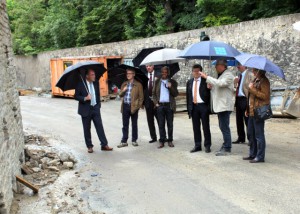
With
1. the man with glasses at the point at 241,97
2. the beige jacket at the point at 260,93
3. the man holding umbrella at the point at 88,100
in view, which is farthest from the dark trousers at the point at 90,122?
the beige jacket at the point at 260,93

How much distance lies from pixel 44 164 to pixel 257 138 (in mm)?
4184

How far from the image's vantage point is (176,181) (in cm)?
632

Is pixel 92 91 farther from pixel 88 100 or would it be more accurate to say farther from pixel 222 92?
pixel 222 92

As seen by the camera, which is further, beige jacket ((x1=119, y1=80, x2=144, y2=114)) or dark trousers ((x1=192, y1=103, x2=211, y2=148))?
beige jacket ((x1=119, y1=80, x2=144, y2=114))

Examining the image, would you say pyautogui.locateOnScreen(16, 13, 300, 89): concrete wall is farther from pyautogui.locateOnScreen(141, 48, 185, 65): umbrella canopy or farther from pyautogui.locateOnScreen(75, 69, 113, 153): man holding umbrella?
pyautogui.locateOnScreen(75, 69, 113, 153): man holding umbrella

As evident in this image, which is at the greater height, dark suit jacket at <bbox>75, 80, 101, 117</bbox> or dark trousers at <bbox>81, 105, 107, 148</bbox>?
dark suit jacket at <bbox>75, 80, 101, 117</bbox>

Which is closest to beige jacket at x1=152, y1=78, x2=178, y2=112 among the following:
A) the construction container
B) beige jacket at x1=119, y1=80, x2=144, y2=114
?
beige jacket at x1=119, y1=80, x2=144, y2=114

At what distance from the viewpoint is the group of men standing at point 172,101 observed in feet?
24.5

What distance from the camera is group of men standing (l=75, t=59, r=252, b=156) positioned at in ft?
24.5

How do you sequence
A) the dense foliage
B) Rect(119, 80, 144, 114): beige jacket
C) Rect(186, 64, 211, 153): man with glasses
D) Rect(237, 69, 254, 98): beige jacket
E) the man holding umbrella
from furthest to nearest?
1. the dense foliage
2. Rect(119, 80, 144, 114): beige jacket
3. the man holding umbrella
4. Rect(186, 64, 211, 153): man with glasses
5. Rect(237, 69, 254, 98): beige jacket

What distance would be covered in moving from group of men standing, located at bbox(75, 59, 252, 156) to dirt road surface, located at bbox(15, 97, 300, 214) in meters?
0.40

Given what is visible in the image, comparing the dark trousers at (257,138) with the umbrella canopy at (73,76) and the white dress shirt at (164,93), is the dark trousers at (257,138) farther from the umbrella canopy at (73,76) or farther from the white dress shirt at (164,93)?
the umbrella canopy at (73,76)

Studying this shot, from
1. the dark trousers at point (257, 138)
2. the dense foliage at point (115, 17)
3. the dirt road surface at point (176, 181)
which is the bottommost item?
the dirt road surface at point (176, 181)

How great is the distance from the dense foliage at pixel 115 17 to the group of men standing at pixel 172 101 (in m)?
7.75
